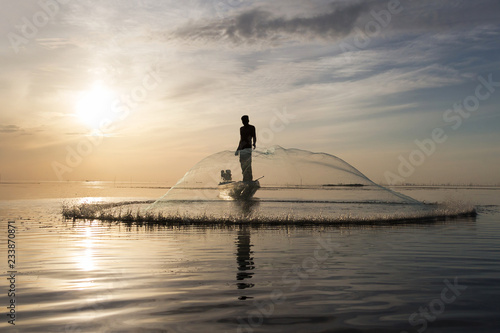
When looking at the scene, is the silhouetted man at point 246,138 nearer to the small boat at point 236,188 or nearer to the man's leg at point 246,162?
the man's leg at point 246,162

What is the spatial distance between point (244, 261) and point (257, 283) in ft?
7.62

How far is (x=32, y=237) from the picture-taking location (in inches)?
574

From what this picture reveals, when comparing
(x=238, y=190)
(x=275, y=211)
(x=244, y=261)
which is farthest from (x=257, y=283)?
(x=238, y=190)

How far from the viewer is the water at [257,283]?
5.54m

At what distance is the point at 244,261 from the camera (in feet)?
32.6

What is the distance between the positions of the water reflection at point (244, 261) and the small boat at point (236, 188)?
12.6 meters

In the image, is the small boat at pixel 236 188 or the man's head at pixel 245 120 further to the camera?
the small boat at pixel 236 188

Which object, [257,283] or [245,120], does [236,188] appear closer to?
[245,120]

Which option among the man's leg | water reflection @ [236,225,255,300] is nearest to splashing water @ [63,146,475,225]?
the man's leg

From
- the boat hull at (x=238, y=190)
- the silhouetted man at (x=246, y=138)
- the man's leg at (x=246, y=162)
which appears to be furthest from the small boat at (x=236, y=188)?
the silhouetted man at (x=246, y=138)

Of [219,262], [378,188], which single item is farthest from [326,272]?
[378,188]

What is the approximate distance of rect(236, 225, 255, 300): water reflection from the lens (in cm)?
766

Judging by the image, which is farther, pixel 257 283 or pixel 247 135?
pixel 247 135

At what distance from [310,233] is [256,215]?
17.8 ft
